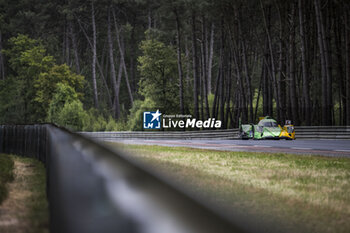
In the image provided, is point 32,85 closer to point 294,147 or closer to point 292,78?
point 292,78

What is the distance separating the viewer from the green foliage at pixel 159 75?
43.8 meters

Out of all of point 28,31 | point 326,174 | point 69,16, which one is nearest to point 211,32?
point 69,16

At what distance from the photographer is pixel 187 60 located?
5022 centimetres

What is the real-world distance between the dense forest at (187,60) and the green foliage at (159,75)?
10 centimetres

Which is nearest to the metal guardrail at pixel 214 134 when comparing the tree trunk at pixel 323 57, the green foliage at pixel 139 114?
the tree trunk at pixel 323 57

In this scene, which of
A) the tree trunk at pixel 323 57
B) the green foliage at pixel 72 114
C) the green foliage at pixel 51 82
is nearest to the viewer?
the tree trunk at pixel 323 57

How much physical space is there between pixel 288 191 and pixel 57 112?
45051 millimetres

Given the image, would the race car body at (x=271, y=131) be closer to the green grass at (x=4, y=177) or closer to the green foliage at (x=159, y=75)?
the green grass at (x=4, y=177)

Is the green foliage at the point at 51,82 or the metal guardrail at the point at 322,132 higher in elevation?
the green foliage at the point at 51,82

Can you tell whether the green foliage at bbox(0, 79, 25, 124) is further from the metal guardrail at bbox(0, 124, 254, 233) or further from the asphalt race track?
the metal guardrail at bbox(0, 124, 254, 233)

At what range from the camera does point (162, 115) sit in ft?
135

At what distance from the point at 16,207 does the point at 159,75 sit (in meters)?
38.3

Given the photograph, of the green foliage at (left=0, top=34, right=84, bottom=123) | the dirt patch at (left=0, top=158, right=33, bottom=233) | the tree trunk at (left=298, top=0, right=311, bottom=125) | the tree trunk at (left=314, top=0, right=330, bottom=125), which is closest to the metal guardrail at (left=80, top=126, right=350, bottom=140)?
the tree trunk at (left=314, top=0, right=330, bottom=125)

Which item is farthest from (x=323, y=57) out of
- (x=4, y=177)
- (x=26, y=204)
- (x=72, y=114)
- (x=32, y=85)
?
(x=32, y=85)
